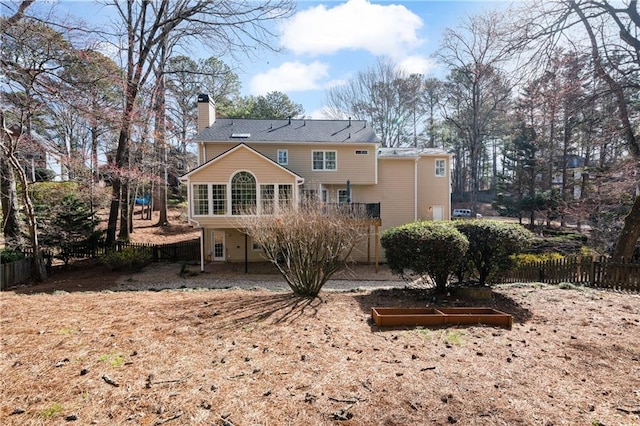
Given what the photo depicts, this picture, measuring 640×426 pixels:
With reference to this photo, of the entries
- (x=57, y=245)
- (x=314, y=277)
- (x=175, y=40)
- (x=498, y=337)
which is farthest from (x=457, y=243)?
(x=175, y=40)

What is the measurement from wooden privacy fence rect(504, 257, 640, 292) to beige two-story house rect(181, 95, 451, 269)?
20.1ft

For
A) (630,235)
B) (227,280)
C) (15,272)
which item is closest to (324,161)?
(227,280)

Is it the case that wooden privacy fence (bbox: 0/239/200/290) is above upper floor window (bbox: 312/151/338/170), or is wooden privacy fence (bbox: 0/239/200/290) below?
below

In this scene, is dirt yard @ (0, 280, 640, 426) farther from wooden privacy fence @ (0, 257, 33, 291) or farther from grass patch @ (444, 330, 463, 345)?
wooden privacy fence @ (0, 257, 33, 291)

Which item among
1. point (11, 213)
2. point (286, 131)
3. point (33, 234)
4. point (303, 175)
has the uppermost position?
point (286, 131)

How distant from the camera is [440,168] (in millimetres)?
18875

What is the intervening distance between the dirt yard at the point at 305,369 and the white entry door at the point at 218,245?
A: 1119 cm

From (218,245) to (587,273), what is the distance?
1573 cm

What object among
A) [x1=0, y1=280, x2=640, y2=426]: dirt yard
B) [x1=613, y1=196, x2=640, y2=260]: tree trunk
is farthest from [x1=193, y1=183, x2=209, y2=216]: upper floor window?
[x1=613, y1=196, x2=640, y2=260]: tree trunk

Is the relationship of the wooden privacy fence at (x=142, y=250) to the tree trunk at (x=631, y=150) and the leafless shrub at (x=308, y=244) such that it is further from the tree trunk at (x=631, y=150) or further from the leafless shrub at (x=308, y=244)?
the tree trunk at (x=631, y=150)

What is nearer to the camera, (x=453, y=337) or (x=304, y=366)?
(x=304, y=366)

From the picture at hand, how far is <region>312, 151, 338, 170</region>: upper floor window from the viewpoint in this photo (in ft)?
56.2

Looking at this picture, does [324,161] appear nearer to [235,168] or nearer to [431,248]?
[235,168]

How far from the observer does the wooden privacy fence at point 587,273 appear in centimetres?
854
